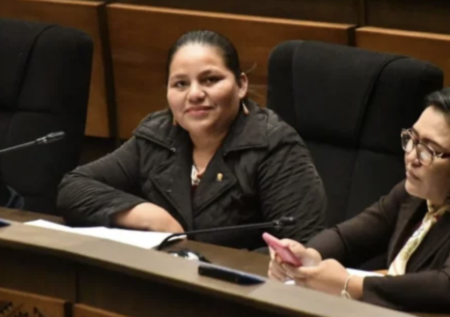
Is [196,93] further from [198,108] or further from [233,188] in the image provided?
[233,188]

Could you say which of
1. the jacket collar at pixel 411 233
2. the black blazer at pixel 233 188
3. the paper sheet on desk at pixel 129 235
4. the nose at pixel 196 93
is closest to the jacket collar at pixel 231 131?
the black blazer at pixel 233 188

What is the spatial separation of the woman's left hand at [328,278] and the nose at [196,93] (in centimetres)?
56

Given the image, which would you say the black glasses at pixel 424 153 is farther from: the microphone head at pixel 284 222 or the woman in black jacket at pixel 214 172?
the woman in black jacket at pixel 214 172

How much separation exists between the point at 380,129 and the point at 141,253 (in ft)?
3.61

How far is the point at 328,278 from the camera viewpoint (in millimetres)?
1759

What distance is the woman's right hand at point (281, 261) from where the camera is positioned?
5.87ft

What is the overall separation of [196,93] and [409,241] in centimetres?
60

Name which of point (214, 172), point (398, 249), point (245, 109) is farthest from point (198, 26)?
point (398, 249)

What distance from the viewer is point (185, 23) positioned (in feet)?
11.1

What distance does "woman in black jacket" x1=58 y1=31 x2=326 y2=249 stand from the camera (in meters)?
2.16

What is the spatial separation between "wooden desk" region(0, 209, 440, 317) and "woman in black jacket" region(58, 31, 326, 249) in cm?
59

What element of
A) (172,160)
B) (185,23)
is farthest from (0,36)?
(172,160)

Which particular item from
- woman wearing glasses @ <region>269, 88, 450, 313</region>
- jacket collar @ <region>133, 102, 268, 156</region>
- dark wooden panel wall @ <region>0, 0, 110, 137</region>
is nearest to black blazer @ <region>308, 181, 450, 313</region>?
woman wearing glasses @ <region>269, 88, 450, 313</region>

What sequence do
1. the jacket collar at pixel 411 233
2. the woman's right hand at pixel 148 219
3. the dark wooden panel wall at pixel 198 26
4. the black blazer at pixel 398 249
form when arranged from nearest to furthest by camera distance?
the black blazer at pixel 398 249
the jacket collar at pixel 411 233
the woman's right hand at pixel 148 219
the dark wooden panel wall at pixel 198 26
